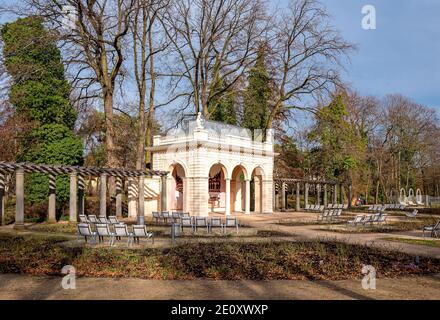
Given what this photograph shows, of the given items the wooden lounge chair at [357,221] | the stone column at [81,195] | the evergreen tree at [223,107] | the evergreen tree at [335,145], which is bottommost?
the wooden lounge chair at [357,221]

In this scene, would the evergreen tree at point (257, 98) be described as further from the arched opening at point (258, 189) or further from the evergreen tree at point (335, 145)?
the evergreen tree at point (335, 145)

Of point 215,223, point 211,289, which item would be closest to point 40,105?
point 215,223

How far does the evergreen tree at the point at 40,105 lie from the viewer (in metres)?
26.5

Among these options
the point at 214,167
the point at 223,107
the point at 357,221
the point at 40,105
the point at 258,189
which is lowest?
the point at 357,221

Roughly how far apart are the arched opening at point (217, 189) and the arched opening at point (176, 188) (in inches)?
104

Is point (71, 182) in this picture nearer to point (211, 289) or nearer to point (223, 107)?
point (211, 289)

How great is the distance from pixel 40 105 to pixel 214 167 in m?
14.0

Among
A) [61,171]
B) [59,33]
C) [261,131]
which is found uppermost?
[59,33]

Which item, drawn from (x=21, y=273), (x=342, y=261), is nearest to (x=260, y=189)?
(x=342, y=261)

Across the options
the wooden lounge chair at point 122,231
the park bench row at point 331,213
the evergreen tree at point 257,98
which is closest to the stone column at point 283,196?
the evergreen tree at point 257,98

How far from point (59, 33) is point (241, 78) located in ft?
59.5

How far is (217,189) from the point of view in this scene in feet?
118
